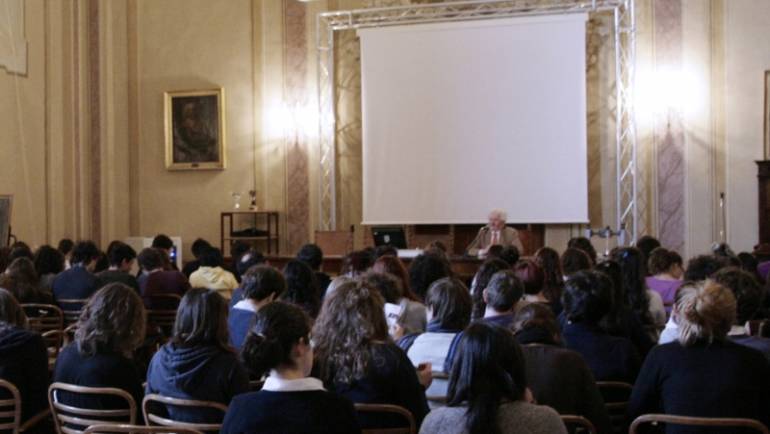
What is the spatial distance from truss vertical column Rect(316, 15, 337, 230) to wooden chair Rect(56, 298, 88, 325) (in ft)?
20.7

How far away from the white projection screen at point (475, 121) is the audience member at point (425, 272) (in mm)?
6399

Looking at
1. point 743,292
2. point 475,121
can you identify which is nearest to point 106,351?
point 743,292

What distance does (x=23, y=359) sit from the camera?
12.1 ft

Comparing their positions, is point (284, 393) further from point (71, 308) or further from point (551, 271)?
point (71, 308)

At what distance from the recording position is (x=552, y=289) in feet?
17.7

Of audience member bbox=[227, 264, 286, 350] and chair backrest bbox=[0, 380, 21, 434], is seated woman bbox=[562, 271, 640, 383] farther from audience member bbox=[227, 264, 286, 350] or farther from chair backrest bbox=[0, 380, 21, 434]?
chair backrest bbox=[0, 380, 21, 434]

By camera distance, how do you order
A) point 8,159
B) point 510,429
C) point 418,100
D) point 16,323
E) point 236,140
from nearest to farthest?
1. point 510,429
2. point 16,323
3. point 8,159
4. point 418,100
5. point 236,140

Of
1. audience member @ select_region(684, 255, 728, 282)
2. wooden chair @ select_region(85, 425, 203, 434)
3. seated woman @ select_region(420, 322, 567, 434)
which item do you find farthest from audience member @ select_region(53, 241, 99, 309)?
seated woman @ select_region(420, 322, 567, 434)

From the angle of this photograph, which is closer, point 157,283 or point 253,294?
point 253,294

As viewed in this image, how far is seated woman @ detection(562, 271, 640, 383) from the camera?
355 centimetres

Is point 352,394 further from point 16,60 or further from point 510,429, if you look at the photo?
point 16,60

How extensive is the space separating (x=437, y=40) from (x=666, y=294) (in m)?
7.03

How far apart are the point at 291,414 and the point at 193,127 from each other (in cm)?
1151

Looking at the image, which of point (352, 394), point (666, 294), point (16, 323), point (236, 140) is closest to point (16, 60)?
point (236, 140)
